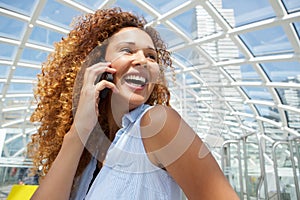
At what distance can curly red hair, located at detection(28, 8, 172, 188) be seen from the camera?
1.41 meters

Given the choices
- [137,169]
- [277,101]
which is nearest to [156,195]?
[137,169]

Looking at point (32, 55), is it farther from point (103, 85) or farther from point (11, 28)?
point (103, 85)

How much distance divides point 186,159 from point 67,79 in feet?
3.22

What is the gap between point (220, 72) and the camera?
1.71 metres

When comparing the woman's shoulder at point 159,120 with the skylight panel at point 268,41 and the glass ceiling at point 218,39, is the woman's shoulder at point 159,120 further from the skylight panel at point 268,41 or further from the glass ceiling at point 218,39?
the skylight panel at point 268,41

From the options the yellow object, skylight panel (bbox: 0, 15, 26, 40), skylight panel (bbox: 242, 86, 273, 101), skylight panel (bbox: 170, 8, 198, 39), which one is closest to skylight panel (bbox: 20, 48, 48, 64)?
skylight panel (bbox: 0, 15, 26, 40)

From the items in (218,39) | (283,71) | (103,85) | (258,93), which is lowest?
(103,85)

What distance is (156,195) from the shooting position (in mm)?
823

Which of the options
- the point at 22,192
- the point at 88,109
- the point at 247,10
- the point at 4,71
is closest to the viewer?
the point at 88,109

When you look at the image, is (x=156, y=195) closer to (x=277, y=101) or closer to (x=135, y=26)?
(x=135, y=26)

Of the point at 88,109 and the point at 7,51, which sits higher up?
the point at 7,51

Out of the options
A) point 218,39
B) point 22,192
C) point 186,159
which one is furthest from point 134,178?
point 218,39

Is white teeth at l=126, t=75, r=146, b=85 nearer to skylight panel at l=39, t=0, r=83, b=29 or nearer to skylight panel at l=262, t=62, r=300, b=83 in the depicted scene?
skylight panel at l=39, t=0, r=83, b=29

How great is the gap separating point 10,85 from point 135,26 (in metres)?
20.0
